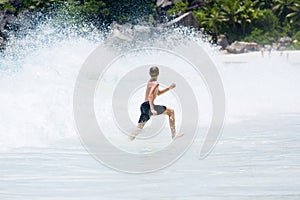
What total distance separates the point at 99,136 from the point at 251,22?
2665cm

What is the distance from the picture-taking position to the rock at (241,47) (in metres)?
35.6

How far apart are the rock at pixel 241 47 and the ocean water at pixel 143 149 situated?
16049 millimetres

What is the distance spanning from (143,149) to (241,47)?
25.2 metres

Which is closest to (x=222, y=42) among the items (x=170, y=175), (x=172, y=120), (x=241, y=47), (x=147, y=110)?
(x=241, y=47)

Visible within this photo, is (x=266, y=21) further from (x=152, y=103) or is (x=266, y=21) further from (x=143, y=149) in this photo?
(x=143, y=149)

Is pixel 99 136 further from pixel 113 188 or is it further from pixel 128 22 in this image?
pixel 128 22

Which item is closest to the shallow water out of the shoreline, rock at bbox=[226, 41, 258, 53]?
the shoreline

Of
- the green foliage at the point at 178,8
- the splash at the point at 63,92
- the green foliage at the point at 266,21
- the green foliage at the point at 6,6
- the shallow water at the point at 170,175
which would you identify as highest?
the green foliage at the point at 6,6

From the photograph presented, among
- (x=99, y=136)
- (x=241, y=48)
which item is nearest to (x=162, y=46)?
(x=241, y=48)

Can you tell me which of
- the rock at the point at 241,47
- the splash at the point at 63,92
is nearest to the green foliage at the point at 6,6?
the splash at the point at 63,92

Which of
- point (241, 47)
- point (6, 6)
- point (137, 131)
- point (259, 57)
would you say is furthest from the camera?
point (6, 6)

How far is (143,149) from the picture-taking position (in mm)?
11164

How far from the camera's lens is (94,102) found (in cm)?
1584

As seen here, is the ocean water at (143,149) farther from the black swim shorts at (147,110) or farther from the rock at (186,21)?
the rock at (186,21)
